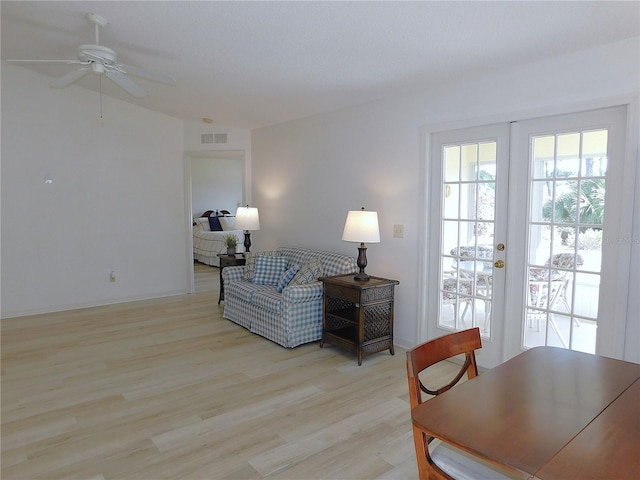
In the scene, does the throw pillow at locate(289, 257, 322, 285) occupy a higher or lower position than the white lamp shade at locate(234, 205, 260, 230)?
lower

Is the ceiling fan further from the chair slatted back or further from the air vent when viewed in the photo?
the air vent

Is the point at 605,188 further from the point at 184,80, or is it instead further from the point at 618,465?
the point at 184,80

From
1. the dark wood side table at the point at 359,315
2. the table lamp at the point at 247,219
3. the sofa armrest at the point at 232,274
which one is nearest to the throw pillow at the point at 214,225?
the table lamp at the point at 247,219

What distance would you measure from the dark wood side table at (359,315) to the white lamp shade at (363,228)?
390mm

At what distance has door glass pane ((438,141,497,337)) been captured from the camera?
135 inches

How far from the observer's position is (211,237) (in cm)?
869

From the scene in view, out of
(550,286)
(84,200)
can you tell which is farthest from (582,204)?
(84,200)

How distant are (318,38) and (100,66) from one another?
156 cm

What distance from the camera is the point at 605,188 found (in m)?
2.76

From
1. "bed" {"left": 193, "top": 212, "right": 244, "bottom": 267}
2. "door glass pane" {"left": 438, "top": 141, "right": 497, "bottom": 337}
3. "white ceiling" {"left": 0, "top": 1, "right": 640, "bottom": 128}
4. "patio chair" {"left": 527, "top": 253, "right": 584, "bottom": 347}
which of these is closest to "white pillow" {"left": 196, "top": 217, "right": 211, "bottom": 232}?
"bed" {"left": 193, "top": 212, "right": 244, "bottom": 267}

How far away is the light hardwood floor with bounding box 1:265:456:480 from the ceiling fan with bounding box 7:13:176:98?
2302 mm

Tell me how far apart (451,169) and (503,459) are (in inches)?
116

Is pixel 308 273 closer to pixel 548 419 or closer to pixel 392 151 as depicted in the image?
pixel 392 151

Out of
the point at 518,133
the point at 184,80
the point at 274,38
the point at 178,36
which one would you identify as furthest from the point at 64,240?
the point at 518,133
